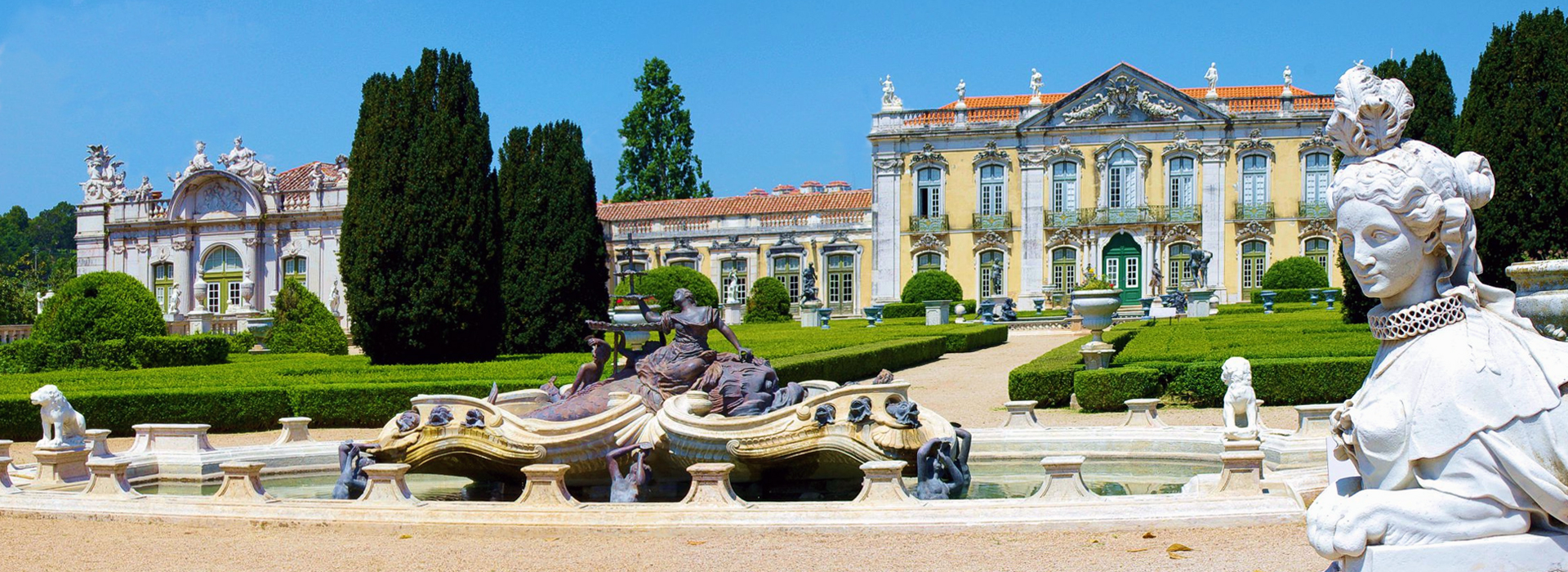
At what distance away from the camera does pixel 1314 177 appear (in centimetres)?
3916

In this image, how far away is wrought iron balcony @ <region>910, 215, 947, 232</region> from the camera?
41062 millimetres

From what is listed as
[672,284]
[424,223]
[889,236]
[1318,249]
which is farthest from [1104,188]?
[424,223]

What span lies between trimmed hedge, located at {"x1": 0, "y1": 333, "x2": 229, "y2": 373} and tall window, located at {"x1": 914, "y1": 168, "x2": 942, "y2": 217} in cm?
2398

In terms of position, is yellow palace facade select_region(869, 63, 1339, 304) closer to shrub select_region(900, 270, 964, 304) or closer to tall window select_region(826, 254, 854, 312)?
tall window select_region(826, 254, 854, 312)

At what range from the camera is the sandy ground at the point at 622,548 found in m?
5.11

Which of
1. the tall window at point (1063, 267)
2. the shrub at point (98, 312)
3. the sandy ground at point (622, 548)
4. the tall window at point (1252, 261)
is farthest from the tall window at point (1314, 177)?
the sandy ground at point (622, 548)

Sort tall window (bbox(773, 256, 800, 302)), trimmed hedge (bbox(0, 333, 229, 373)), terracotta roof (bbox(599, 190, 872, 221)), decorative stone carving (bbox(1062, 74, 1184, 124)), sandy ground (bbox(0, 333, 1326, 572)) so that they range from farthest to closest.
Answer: terracotta roof (bbox(599, 190, 872, 221)), tall window (bbox(773, 256, 800, 302)), decorative stone carving (bbox(1062, 74, 1184, 124)), trimmed hedge (bbox(0, 333, 229, 373)), sandy ground (bbox(0, 333, 1326, 572))

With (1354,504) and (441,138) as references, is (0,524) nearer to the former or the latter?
(1354,504)

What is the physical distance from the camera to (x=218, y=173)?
3675 cm

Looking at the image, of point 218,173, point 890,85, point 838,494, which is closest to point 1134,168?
point 890,85

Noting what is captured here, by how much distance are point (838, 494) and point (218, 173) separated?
3373 cm

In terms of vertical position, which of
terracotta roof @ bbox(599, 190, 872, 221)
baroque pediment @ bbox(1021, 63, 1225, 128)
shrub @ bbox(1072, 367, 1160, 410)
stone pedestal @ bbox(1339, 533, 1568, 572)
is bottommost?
shrub @ bbox(1072, 367, 1160, 410)

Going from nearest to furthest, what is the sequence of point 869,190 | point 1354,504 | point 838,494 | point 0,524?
1. point 1354,504
2. point 0,524
3. point 838,494
4. point 869,190

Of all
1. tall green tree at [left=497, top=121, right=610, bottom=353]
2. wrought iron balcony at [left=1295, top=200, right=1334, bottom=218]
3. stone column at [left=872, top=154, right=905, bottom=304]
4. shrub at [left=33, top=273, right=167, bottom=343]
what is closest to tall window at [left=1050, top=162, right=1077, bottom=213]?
stone column at [left=872, top=154, right=905, bottom=304]
